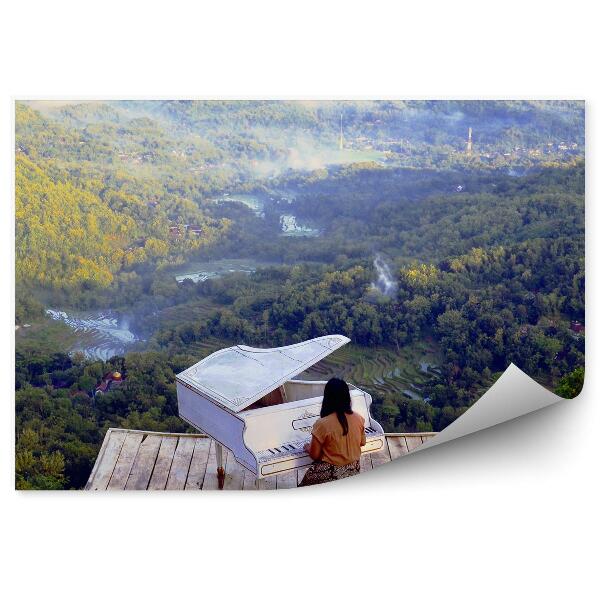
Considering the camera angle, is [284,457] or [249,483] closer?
[284,457]

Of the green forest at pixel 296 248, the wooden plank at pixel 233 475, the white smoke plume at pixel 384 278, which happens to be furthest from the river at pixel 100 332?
the white smoke plume at pixel 384 278

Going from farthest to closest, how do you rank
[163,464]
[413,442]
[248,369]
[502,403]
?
1. [502,403]
2. [413,442]
3. [163,464]
4. [248,369]

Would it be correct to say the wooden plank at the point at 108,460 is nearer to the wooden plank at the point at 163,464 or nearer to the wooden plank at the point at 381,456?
the wooden plank at the point at 163,464

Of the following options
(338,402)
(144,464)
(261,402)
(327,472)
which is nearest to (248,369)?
(261,402)

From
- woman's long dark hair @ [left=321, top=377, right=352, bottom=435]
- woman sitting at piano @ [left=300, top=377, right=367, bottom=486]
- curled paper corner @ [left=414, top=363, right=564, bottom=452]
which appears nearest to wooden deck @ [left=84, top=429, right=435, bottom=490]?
curled paper corner @ [left=414, top=363, right=564, bottom=452]

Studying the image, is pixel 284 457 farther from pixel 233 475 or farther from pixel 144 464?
pixel 144 464

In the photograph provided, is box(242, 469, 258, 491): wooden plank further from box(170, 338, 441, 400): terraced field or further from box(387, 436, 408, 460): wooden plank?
box(387, 436, 408, 460): wooden plank
